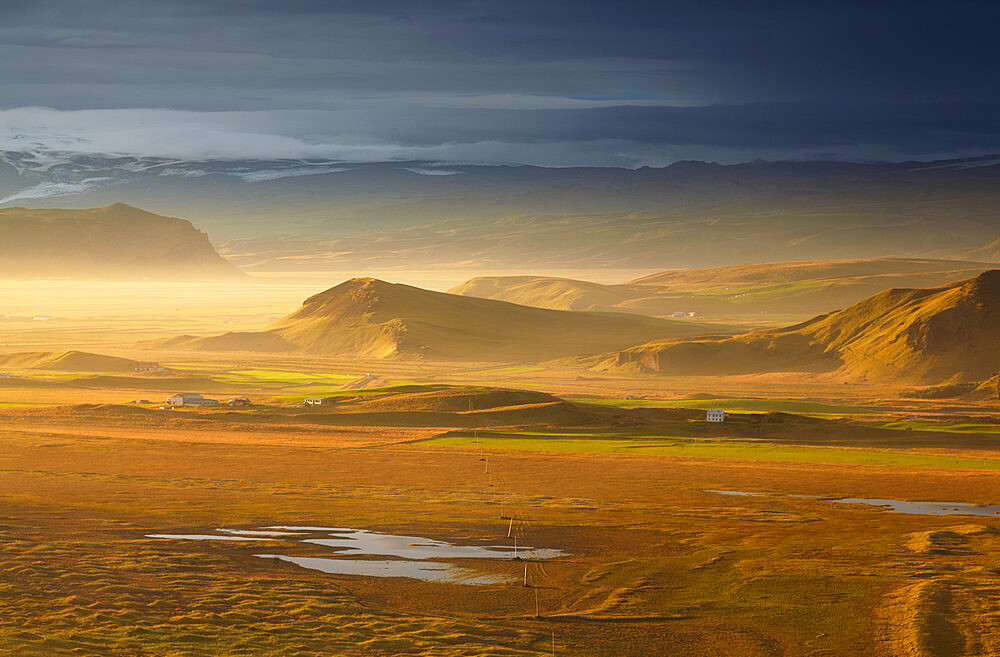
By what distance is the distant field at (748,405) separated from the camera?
8450cm

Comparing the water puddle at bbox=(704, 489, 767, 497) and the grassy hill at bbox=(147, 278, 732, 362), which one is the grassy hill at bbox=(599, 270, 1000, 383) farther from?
the water puddle at bbox=(704, 489, 767, 497)

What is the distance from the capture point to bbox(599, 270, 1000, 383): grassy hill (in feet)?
354

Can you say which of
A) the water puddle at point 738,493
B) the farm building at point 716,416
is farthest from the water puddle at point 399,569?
the farm building at point 716,416

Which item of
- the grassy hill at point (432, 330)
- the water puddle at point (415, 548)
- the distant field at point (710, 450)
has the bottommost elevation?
the water puddle at point (415, 548)

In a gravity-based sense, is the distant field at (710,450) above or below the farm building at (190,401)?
below

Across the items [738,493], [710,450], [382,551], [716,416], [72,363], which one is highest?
[72,363]

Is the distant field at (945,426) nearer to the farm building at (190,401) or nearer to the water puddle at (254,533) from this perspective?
the farm building at (190,401)

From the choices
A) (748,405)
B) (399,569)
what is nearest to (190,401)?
(748,405)

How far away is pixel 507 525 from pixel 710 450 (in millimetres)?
26421

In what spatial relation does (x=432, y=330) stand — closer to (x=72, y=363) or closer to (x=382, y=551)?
(x=72, y=363)

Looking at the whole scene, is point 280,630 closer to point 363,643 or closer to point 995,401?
point 363,643

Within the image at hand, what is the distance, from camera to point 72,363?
114562 millimetres

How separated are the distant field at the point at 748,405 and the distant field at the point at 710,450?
17.8 meters

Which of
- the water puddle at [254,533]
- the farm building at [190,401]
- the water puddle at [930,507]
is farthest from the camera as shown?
the farm building at [190,401]
